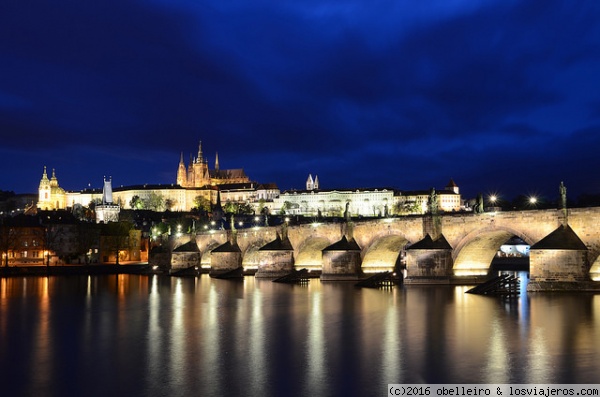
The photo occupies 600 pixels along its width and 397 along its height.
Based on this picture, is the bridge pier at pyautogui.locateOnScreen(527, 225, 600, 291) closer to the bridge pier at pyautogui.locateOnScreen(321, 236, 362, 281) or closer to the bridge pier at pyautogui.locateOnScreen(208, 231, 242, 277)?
the bridge pier at pyautogui.locateOnScreen(321, 236, 362, 281)

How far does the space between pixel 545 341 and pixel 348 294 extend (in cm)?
1849

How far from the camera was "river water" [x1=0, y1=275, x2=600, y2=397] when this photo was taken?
16203mm

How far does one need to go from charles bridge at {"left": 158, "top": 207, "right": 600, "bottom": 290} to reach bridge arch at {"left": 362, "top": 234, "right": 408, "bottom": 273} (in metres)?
0.07

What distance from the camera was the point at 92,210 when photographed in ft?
578

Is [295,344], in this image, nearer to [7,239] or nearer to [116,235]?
[7,239]

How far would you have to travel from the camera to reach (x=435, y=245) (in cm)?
4103

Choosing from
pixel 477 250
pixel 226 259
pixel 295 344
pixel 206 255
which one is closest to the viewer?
pixel 295 344

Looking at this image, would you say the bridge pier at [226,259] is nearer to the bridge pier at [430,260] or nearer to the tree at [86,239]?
the bridge pier at [430,260]

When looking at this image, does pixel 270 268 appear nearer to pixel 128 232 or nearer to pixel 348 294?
pixel 348 294

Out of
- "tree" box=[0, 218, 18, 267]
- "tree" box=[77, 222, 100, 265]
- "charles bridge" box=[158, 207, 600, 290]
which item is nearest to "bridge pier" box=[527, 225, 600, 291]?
"charles bridge" box=[158, 207, 600, 290]

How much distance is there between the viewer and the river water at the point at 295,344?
53.2 ft

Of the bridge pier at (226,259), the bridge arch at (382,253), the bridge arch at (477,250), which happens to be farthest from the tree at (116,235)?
the bridge arch at (477,250)

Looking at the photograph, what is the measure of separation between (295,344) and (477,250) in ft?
75.0

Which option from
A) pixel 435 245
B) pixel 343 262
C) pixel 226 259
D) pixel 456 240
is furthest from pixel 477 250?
pixel 226 259
